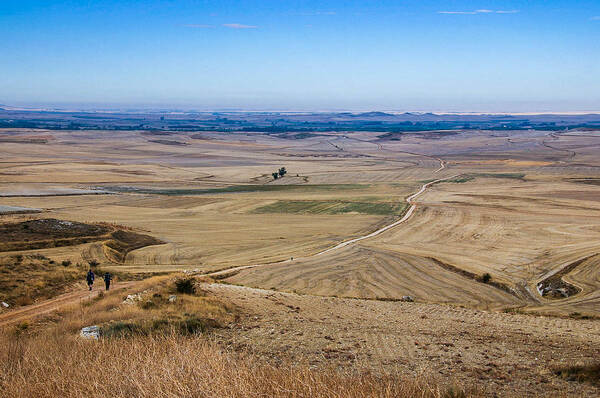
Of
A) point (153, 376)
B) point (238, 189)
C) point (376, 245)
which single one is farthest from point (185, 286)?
point (238, 189)

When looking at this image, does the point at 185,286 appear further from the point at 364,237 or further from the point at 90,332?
the point at 364,237

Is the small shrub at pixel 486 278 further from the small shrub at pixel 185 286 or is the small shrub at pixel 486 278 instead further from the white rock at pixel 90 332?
the white rock at pixel 90 332

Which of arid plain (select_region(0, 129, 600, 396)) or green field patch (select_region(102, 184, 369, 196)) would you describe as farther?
green field patch (select_region(102, 184, 369, 196))

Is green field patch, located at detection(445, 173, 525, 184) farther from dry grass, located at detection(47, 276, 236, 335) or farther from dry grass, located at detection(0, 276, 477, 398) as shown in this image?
dry grass, located at detection(0, 276, 477, 398)

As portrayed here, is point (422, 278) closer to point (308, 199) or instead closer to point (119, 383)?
point (119, 383)

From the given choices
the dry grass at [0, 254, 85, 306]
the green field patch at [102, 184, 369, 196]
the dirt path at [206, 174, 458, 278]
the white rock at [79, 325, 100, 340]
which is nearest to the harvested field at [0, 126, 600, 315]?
the green field patch at [102, 184, 369, 196]

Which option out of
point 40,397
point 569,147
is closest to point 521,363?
point 40,397
